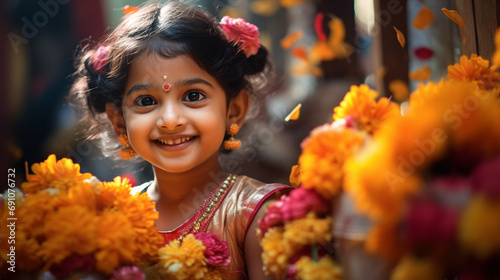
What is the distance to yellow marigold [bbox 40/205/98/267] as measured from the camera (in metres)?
1.00

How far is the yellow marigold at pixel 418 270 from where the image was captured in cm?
77

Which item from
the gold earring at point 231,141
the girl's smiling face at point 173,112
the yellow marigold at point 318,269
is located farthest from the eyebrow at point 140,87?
the yellow marigold at point 318,269

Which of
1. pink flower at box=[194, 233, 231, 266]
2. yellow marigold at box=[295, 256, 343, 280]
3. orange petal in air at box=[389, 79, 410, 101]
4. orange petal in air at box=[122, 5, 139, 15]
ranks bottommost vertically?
pink flower at box=[194, 233, 231, 266]

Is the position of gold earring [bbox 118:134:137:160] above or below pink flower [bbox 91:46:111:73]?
below

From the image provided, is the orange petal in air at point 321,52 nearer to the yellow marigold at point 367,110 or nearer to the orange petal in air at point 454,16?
the orange petal in air at point 454,16

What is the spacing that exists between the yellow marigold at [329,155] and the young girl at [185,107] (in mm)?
454

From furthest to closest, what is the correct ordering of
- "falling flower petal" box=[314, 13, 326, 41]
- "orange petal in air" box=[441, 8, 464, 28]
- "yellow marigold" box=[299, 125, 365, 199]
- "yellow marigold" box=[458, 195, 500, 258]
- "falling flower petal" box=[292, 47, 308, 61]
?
"falling flower petal" box=[292, 47, 308, 61], "falling flower petal" box=[314, 13, 326, 41], "orange petal in air" box=[441, 8, 464, 28], "yellow marigold" box=[299, 125, 365, 199], "yellow marigold" box=[458, 195, 500, 258]

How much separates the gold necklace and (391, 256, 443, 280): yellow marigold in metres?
0.75

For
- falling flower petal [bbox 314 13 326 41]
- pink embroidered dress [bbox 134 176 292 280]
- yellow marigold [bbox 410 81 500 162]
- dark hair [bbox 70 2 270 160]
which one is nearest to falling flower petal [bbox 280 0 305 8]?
falling flower petal [bbox 314 13 326 41]

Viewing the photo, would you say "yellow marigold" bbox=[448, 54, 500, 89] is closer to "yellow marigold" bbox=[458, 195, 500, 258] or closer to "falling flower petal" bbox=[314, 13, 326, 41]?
"yellow marigold" bbox=[458, 195, 500, 258]

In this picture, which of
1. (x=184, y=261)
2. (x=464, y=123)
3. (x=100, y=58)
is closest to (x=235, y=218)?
(x=184, y=261)

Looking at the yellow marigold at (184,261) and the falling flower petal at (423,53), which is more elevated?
the falling flower petal at (423,53)

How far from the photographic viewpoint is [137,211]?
1126 mm

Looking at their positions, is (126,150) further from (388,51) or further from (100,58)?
(388,51)
